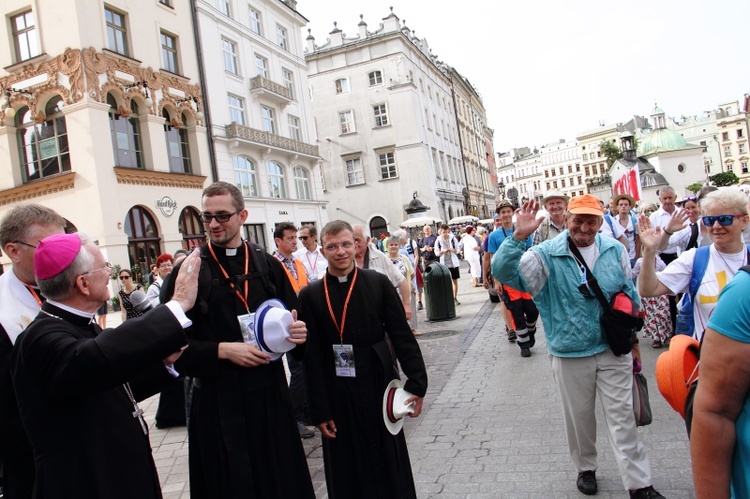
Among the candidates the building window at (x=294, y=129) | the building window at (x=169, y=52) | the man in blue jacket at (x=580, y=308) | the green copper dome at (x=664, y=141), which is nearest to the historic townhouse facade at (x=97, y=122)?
the building window at (x=169, y=52)

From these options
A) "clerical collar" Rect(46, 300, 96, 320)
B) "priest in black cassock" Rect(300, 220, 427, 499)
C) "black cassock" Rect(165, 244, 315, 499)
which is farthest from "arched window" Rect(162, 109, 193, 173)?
"clerical collar" Rect(46, 300, 96, 320)

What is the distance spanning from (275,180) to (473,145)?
142 ft

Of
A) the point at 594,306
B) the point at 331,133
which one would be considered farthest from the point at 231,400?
the point at 331,133

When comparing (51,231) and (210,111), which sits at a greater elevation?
(210,111)

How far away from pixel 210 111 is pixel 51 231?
78.1 feet

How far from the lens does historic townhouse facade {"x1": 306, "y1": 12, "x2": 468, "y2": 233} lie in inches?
A: 1672

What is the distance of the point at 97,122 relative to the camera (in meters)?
19.4

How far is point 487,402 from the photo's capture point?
603 cm

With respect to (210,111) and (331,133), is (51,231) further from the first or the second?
A: (331,133)

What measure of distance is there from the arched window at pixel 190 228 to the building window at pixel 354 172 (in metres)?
20.5

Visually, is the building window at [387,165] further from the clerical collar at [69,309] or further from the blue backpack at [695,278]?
the clerical collar at [69,309]

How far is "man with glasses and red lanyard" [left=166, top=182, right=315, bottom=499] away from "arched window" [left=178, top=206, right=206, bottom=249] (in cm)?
2076

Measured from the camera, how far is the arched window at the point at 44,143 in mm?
19906

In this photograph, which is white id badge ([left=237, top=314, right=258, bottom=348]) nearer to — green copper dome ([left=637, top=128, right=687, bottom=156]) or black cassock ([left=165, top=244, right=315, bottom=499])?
black cassock ([left=165, top=244, right=315, bottom=499])
